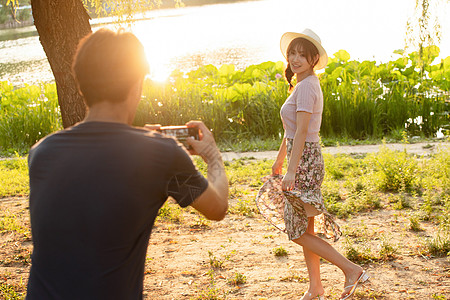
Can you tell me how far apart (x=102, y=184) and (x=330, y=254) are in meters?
1.98

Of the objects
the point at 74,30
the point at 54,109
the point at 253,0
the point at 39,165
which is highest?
the point at 253,0

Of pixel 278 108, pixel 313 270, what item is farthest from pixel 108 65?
pixel 278 108

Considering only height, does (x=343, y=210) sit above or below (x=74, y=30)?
below

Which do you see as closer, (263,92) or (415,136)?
(415,136)

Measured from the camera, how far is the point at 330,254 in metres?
3.24

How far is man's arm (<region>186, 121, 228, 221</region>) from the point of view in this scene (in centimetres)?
184

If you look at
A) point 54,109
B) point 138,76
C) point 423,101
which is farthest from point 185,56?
point 138,76

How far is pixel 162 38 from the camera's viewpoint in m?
23.8

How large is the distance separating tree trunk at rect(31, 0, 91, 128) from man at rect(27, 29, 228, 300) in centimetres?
285

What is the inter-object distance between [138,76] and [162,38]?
22729 millimetres

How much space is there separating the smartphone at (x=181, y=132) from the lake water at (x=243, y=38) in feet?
26.9

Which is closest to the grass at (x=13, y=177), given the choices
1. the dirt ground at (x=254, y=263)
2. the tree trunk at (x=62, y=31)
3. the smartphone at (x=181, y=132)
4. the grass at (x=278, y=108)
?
the grass at (x=278, y=108)

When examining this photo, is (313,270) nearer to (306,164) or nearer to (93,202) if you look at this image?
(306,164)

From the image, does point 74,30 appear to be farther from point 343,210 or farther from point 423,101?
point 423,101
